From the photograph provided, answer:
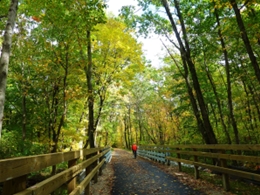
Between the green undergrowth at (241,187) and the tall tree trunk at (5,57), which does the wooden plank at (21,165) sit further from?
the green undergrowth at (241,187)

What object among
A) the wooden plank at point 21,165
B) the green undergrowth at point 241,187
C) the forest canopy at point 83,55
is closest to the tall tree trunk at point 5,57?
the forest canopy at point 83,55

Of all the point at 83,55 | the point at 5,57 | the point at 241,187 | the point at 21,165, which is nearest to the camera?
the point at 21,165

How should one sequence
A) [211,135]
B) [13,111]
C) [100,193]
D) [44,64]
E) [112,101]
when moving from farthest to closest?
[112,101] → [13,111] → [44,64] → [211,135] → [100,193]

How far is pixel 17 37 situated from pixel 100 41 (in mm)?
5984

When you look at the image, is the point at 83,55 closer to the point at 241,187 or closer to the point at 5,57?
the point at 5,57

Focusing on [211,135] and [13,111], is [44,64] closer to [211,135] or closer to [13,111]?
[13,111]

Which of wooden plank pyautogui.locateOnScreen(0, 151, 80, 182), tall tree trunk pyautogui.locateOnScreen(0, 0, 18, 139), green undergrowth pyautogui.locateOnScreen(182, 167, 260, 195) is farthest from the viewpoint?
green undergrowth pyautogui.locateOnScreen(182, 167, 260, 195)

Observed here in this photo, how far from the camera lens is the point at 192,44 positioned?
12.6 meters

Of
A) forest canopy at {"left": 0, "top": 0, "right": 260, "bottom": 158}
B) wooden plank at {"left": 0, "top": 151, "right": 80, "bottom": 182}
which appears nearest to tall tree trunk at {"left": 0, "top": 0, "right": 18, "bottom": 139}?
forest canopy at {"left": 0, "top": 0, "right": 260, "bottom": 158}

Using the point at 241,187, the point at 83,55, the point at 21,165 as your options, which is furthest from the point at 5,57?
the point at 83,55

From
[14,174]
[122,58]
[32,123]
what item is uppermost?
[122,58]

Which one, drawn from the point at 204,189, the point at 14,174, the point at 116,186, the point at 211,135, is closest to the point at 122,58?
the point at 211,135

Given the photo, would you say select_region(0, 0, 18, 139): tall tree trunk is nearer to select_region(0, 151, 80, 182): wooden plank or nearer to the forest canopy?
the forest canopy

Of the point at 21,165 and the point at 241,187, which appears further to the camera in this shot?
the point at 241,187
